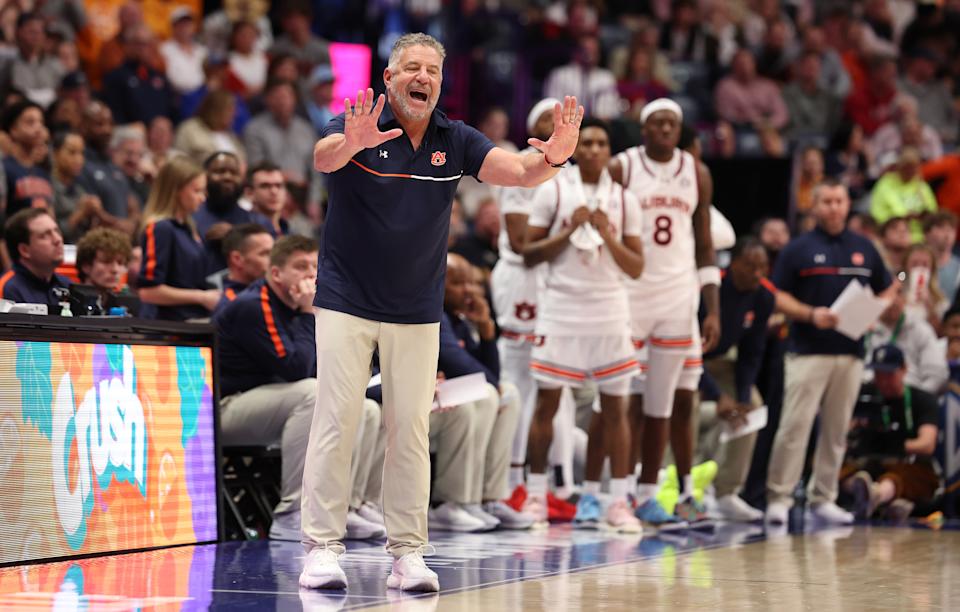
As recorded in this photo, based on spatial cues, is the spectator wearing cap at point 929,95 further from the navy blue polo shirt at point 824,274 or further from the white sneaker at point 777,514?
the white sneaker at point 777,514

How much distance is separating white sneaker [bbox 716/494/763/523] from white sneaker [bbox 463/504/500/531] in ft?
7.01

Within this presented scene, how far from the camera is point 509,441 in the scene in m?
9.01

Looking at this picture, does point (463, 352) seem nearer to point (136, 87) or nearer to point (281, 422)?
point (281, 422)

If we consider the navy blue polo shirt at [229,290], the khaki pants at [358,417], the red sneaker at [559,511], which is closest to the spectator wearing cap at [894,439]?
the red sneaker at [559,511]

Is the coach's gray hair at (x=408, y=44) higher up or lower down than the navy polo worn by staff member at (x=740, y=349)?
higher up

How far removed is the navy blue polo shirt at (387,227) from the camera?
5.84 meters

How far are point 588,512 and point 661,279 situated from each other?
1.48 m

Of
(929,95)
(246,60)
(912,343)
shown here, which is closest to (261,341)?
(912,343)

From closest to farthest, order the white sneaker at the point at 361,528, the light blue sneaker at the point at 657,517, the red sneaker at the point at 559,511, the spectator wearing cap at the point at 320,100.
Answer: the white sneaker at the point at 361,528 < the light blue sneaker at the point at 657,517 < the red sneaker at the point at 559,511 < the spectator wearing cap at the point at 320,100

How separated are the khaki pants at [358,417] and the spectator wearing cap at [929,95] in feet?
45.2

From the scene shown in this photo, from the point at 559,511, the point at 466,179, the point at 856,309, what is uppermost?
the point at 466,179

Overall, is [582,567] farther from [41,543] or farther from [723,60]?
[723,60]

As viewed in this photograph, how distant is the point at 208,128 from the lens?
492 inches

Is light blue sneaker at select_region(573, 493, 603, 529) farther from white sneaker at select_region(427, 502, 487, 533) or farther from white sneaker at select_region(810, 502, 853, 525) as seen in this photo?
white sneaker at select_region(810, 502, 853, 525)
